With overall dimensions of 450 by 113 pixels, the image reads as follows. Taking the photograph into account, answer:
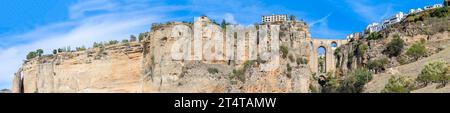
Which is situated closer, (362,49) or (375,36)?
(362,49)

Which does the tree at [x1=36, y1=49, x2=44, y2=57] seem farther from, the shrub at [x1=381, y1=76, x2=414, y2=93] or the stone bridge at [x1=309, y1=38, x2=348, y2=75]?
the shrub at [x1=381, y1=76, x2=414, y2=93]

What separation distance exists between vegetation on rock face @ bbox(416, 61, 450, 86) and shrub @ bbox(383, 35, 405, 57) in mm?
10125

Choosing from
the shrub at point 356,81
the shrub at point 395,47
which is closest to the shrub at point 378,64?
the shrub at point 395,47

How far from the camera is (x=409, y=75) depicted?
2239 inches

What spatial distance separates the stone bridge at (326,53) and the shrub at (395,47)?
5.51m

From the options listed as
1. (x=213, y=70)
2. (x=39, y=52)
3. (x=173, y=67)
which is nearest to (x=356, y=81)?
(x=213, y=70)

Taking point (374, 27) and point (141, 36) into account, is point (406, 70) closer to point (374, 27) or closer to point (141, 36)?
point (141, 36)

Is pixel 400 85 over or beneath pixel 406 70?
beneath

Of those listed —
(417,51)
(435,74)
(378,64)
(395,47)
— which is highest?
(395,47)

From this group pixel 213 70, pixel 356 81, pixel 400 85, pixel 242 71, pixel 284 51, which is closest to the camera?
pixel 400 85

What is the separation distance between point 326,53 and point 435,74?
21.9m

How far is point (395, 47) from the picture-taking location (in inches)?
2520
